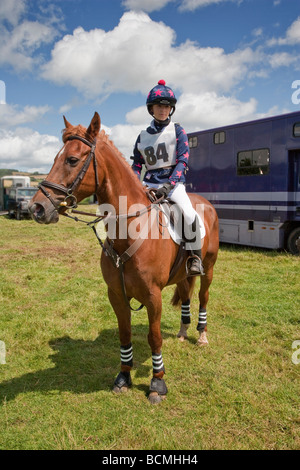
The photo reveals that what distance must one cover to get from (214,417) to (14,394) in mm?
2338

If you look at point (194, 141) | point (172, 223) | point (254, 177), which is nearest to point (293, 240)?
point (254, 177)

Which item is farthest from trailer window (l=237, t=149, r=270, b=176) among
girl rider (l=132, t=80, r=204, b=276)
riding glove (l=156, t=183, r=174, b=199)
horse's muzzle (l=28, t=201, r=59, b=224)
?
horse's muzzle (l=28, t=201, r=59, b=224)

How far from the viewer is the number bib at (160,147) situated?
3.99 m

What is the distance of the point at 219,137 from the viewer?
12.3 metres

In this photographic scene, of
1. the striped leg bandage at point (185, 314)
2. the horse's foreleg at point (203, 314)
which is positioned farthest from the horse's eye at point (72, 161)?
the striped leg bandage at point (185, 314)

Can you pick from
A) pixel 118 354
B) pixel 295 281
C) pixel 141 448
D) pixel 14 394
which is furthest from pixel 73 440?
pixel 295 281

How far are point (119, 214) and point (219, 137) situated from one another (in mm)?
10110

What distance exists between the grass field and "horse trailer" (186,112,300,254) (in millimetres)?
3543

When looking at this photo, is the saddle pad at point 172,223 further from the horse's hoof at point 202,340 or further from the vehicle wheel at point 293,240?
the vehicle wheel at point 293,240

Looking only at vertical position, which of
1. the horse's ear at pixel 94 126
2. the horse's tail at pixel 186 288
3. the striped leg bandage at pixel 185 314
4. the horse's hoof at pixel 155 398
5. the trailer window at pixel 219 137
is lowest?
the horse's hoof at pixel 155 398

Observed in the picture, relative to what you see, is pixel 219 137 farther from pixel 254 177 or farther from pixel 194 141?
pixel 254 177

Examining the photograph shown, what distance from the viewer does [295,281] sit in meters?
7.84

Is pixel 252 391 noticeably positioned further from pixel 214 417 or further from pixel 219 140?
pixel 219 140

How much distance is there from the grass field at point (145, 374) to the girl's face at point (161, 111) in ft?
10.9
